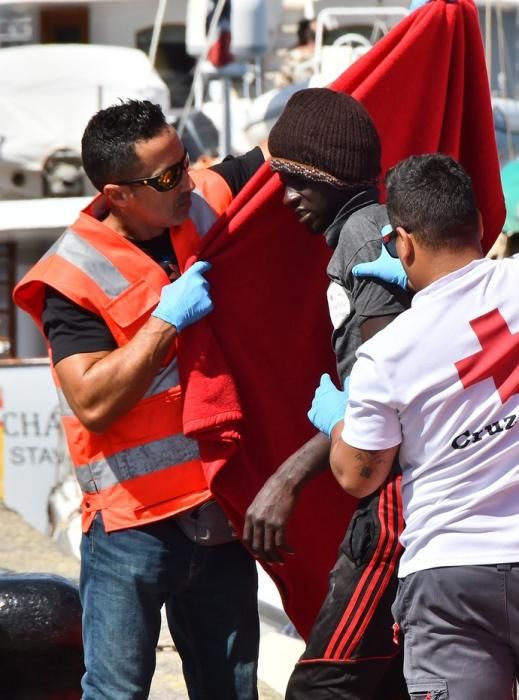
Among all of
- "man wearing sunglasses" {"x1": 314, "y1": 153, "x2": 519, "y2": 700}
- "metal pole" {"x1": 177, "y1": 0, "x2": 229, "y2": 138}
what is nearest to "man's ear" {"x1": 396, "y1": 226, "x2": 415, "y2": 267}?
"man wearing sunglasses" {"x1": 314, "y1": 153, "x2": 519, "y2": 700}

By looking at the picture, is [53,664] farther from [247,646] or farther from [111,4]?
[111,4]

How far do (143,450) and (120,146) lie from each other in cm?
76

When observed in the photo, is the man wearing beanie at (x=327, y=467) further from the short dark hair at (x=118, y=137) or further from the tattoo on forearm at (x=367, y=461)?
the short dark hair at (x=118, y=137)

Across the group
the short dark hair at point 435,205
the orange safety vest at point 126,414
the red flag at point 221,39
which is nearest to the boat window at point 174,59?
the red flag at point 221,39

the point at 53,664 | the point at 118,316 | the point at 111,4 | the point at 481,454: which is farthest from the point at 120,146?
the point at 111,4

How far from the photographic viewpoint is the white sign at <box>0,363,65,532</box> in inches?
465

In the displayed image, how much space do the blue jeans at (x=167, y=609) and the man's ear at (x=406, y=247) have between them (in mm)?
1039

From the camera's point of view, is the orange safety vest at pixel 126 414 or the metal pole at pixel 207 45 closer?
the orange safety vest at pixel 126 414

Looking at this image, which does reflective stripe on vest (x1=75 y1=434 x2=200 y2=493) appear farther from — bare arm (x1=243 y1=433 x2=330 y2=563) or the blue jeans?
bare arm (x1=243 y1=433 x2=330 y2=563)

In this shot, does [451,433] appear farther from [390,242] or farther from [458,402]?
[390,242]

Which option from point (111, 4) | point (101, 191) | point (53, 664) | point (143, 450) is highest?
point (101, 191)

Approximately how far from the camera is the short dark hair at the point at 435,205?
9.29ft

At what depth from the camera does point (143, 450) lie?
3533 mm

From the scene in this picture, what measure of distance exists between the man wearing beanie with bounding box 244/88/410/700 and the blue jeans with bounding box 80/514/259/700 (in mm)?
327
